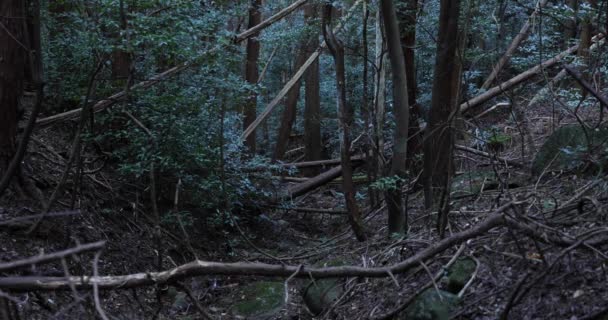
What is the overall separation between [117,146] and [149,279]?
474 cm

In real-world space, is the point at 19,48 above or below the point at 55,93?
above

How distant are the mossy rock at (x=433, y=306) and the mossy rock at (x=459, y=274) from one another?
0.51 feet

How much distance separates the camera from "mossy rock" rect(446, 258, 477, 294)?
4.72 metres

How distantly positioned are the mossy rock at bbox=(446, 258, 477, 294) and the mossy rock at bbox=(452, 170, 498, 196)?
2588 mm

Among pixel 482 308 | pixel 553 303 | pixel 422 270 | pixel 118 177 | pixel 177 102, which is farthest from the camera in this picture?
pixel 118 177

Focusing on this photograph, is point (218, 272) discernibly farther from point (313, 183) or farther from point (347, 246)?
point (313, 183)

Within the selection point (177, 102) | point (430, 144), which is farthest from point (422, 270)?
point (177, 102)

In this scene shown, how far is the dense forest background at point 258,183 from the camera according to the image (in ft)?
15.0

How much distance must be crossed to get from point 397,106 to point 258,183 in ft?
11.6

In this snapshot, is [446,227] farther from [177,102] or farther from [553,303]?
[177,102]

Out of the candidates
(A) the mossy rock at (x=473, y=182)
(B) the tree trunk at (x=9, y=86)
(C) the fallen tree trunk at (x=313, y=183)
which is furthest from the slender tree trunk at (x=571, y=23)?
(B) the tree trunk at (x=9, y=86)

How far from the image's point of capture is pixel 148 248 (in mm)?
8148

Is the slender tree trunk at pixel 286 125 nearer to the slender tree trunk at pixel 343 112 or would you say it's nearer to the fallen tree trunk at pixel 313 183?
the fallen tree trunk at pixel 313 183

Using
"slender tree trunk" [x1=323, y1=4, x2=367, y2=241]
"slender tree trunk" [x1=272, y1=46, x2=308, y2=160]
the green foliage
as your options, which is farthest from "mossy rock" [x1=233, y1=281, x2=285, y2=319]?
"slender tree trunk" [x1=272, y1=46, x2=308, y2=160]
